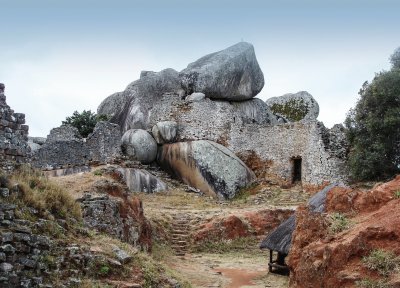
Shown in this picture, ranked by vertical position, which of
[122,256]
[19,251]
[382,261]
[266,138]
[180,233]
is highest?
[266,138]

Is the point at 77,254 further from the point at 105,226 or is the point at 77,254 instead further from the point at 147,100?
the point at 147,100

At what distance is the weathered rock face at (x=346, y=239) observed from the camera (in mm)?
9891

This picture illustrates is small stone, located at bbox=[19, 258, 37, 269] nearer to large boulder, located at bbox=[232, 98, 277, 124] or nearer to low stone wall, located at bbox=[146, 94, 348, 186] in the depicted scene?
low stone wall, located at bbox=[146, 94, 348, 186]

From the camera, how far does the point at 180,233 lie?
70.3ft

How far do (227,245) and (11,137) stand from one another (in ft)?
42.1

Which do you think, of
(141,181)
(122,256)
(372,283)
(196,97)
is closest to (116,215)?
(122,256)

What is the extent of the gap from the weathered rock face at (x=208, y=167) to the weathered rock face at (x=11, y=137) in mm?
18252

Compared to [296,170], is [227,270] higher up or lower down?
lower down

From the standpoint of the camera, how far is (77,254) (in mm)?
9266

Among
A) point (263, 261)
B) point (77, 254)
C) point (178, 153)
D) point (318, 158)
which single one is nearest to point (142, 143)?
point (178, 153)

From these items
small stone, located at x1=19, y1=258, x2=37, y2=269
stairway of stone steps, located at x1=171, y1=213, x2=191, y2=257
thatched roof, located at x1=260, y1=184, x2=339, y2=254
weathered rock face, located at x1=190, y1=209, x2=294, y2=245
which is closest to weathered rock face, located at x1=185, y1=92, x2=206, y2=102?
stairway of stone steps, located at x1=171, y1=213, x2=191, y2=257

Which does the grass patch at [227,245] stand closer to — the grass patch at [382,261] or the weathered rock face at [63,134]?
the weathered rock face at [63,134]

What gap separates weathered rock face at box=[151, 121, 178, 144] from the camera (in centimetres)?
3131

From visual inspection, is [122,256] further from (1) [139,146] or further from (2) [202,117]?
(2) [202,117]
